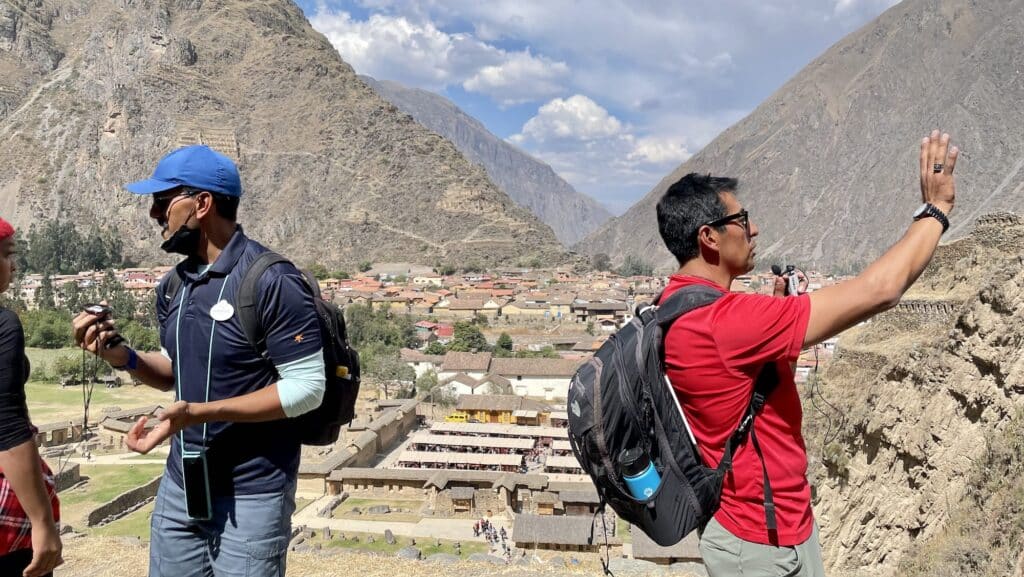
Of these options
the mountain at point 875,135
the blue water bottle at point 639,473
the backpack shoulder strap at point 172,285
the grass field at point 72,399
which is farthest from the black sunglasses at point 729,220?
the mountain at point 875,135

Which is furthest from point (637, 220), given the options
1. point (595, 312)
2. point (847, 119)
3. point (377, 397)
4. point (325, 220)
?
point (377, 397)

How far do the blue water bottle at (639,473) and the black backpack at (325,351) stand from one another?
0.86 metres

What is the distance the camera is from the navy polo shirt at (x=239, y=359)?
198 cm

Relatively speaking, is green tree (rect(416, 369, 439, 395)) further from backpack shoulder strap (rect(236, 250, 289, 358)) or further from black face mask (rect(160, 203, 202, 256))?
backpack shoulder strap (rect(236, 250, 289, 358))

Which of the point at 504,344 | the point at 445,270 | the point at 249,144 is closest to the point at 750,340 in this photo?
the point at 504,344

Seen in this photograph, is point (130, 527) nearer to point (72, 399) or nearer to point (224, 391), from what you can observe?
point (224, 391)

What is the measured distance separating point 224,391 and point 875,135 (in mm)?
152400

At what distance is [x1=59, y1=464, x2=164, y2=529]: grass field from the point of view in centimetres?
1630

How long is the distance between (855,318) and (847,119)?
159 metres

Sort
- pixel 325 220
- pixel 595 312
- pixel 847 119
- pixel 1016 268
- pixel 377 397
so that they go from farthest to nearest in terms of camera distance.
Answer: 1. pixel 847 119
2. pixel 325 220
3. pixel 595 312
4. pixel 377 397
5. pixel 1016 268

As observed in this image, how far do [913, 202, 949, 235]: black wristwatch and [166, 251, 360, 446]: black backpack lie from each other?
1637 millimetres

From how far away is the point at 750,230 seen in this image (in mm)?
1931

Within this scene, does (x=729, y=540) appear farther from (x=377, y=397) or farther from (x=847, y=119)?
(x=847, y=119)

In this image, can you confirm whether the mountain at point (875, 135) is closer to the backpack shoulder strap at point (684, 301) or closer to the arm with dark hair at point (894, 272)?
the arm with dark hair at point (894, 272)
